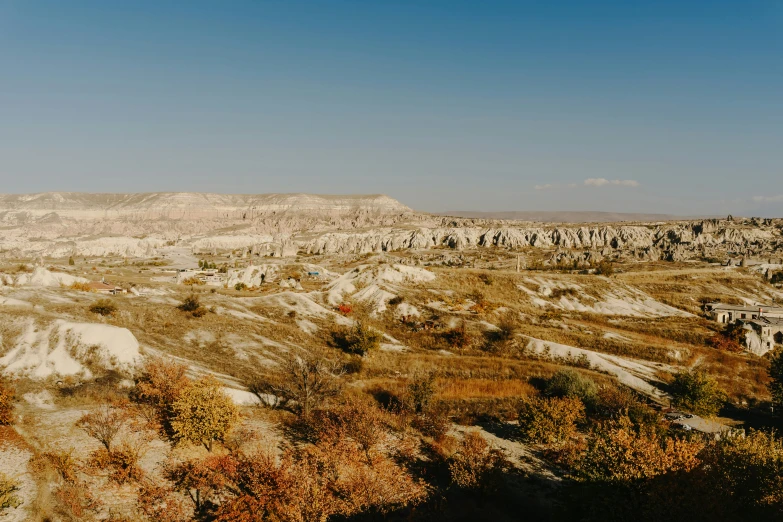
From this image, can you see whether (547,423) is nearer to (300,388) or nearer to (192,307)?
(300,388)

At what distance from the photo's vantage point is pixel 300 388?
2625 cm

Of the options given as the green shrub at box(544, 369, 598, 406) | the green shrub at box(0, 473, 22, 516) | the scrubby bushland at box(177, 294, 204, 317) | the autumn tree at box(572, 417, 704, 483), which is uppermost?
the autumn tree at box(572, 417, 704, 483)

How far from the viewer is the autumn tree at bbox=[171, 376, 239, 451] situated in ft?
62.3

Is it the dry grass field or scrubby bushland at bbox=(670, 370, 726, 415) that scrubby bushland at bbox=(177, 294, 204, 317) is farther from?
scrubby bushland at bbox=(670, 370, 726, 415)

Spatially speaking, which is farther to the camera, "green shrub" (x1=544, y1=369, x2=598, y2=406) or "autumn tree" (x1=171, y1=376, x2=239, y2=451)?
"green shrub" (x1=544, y1=369, x2=598, y2=406)

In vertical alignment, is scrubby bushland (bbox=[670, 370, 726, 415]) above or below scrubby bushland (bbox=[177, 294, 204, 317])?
below

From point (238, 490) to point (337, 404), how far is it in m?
9.90

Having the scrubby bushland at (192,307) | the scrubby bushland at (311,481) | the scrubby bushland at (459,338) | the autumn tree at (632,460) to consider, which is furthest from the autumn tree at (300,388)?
the scrubby bushland at (459,338)

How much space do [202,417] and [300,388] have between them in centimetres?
775

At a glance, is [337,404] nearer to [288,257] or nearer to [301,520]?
[301,520]

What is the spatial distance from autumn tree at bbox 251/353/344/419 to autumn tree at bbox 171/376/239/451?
505cm

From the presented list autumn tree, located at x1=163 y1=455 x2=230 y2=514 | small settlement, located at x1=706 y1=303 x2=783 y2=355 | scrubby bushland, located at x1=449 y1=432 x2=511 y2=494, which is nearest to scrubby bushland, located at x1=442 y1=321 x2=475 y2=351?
scrubby bushland, located at x1=449 y1=432 x2=511 y2=494

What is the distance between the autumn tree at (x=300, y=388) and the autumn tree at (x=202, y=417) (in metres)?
5.05

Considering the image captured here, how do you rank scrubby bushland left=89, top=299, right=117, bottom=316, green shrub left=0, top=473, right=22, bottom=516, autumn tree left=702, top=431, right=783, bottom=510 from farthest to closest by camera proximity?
scrubby bushland left=89, top=299, right=117, bottom=316
autumn tree left=702, top=431, right=783, bottom=510
green shrub left=0, top=473, right=22, bottom=516
